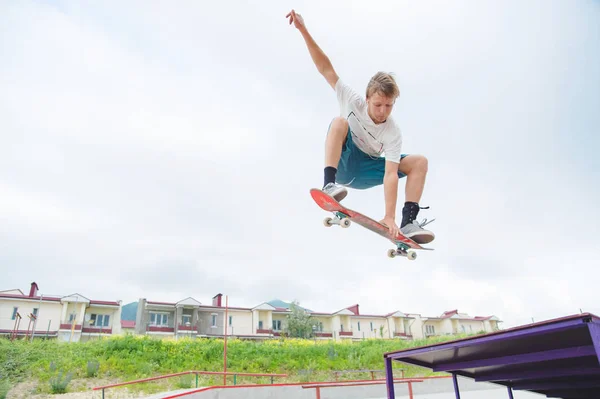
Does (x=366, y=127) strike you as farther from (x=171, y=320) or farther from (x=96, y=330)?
(x=171, y=320)

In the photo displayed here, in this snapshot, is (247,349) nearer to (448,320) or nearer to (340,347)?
(340,347)

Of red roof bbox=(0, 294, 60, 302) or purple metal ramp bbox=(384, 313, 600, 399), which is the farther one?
red roof bbox=(0, 294, 60, 302)

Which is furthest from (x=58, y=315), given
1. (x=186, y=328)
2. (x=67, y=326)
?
(x=186, y=328)

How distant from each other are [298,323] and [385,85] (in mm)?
36412

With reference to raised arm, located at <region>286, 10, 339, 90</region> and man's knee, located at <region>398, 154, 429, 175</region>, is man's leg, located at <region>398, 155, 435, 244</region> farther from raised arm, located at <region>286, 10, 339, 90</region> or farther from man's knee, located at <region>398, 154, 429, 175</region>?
raised arm, located at <region>286, 10, 339, 90</region>

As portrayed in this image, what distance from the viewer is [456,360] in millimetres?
5055

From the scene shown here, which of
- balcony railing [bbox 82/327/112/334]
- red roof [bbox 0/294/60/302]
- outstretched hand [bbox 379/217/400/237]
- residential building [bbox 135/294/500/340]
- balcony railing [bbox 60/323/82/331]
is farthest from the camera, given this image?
residential building [bbox 135/294/500/340]

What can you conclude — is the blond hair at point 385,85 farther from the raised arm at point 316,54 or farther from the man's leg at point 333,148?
the raised arm at point 316,54

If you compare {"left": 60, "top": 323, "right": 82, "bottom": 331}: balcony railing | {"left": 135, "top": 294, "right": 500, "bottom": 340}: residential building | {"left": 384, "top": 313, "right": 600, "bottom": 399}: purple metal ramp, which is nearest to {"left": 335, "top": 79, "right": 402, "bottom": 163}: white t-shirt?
{"left": 384, "top": 313, "right": 600, "bottom": 399}: purple metal ramp

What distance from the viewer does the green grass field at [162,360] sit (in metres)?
14.7

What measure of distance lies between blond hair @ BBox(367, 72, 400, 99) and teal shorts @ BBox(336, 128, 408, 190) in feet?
2.02

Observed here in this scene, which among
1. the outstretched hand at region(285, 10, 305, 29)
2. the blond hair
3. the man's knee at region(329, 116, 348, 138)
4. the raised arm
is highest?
the outstretched hand at region(285, 10, 305, 29)

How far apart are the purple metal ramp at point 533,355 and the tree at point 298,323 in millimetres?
32493

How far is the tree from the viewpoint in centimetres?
3800
